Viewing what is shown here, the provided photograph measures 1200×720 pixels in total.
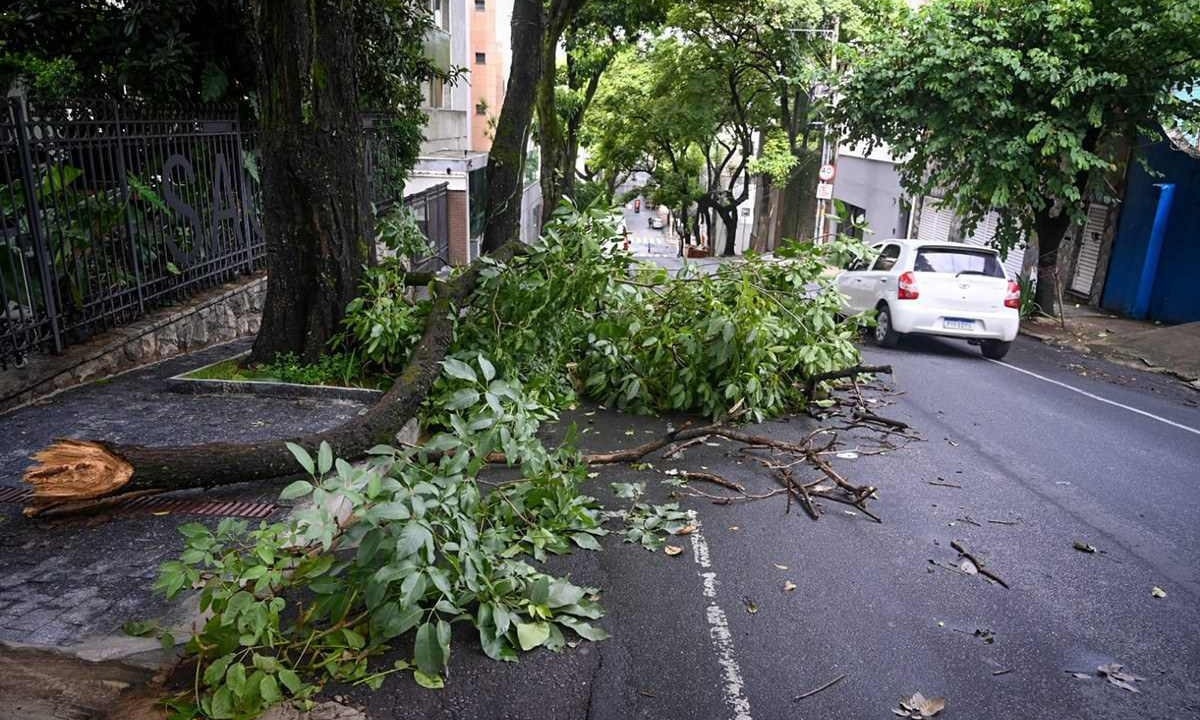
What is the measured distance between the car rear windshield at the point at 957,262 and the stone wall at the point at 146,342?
9201 mm

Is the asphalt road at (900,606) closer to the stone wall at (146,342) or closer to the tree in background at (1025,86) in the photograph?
the stone wall at (146,342)

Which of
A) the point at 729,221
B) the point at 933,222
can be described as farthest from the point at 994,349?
the point at 729,221

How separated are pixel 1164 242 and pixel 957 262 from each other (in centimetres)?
829

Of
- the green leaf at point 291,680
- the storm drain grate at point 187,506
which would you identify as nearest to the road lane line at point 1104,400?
the storm drain grate at point 187,506

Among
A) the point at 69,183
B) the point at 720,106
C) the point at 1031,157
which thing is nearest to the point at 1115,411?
the point at 1031,157

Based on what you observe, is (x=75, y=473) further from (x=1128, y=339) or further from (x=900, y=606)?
(x=1128, y=339)

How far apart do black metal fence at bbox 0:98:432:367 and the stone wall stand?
0.45 feet

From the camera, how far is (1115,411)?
381 inches

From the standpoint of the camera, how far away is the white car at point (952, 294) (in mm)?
12422

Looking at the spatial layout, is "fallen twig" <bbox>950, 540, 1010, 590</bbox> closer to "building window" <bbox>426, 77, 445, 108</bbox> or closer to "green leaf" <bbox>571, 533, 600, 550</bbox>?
"green leaf" <bbox>571, 533, 600, 550</bbox>

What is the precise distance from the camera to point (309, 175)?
7.23 m

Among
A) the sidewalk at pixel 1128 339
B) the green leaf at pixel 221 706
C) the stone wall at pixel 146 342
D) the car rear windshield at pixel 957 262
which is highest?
the car rear windshield at pixel 957 262

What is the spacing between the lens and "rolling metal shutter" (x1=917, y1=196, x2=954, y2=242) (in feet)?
91.4

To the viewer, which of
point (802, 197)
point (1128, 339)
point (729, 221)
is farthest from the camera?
point (729, 221)
